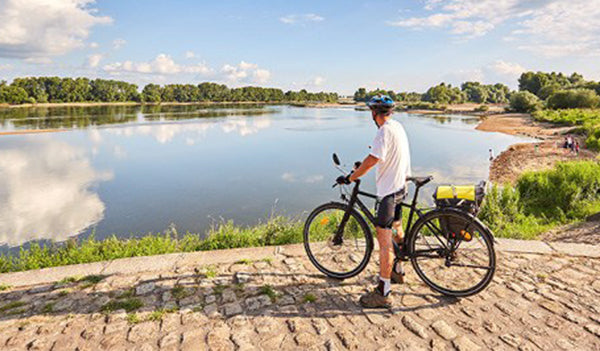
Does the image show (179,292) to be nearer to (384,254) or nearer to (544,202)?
(384,254)

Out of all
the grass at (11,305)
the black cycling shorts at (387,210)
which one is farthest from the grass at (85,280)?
the black cycling shorts at (387,210)

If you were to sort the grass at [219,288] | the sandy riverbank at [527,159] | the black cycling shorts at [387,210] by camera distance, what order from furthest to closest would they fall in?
1. the sandy riverbank at [527,159]
2. the grass at [219,288]
3. the black cycling shorts at [387,210]

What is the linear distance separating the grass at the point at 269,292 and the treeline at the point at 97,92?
5317 inches


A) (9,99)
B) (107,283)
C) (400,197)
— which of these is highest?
(9,99)

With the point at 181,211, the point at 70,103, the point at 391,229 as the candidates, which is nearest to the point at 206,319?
the point at 391,229

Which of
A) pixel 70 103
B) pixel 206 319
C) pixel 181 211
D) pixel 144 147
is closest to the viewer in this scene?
pixel 206 319

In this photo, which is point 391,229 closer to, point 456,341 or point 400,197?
point 400,197

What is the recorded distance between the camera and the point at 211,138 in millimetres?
36688

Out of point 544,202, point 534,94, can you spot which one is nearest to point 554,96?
point 534,94

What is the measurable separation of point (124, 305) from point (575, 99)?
81.2 metres

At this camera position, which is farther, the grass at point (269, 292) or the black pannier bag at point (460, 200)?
the grass at point (269, 292)

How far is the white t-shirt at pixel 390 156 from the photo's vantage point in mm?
3664

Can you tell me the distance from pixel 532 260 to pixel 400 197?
2635 mm

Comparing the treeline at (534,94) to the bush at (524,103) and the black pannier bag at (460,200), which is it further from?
the black pannier bag at (460,200)
